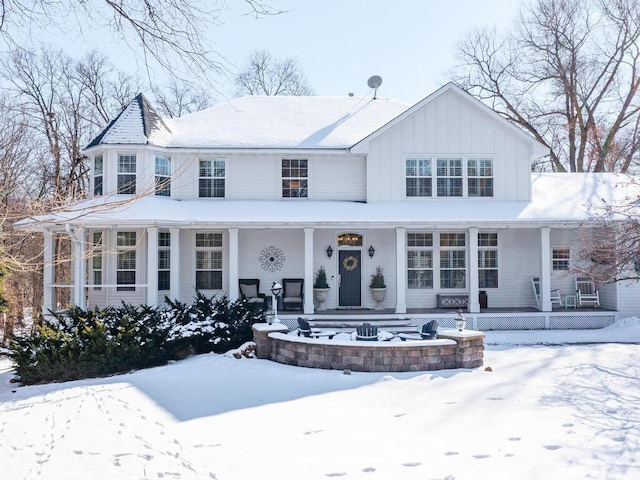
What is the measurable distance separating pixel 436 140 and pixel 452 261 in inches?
157

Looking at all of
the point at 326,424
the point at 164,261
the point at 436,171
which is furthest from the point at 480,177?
the point at 326,424

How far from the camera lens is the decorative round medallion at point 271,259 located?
16.5 metres

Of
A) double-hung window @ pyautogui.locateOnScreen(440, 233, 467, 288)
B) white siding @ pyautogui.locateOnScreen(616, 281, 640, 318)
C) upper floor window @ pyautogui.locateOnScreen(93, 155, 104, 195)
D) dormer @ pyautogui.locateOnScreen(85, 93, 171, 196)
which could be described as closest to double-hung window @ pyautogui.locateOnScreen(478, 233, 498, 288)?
double-hung window @ pyautogui.locateOnScreen(440, 233, 467, 288)

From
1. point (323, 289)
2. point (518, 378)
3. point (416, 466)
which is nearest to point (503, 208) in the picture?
point (323, 289)

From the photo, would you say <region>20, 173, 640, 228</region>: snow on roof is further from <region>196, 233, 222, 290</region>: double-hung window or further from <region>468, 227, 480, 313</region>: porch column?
<region>196, 233, 222, 290</region>: double-hung window

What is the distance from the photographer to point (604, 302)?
16.4 metres

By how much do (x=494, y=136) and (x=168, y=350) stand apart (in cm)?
1187

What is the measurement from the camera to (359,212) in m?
15.3

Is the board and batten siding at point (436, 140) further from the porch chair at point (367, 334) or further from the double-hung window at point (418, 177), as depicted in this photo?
the porch chair at point (367, 334)

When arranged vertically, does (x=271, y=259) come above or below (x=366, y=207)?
below

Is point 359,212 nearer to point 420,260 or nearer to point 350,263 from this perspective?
point 350,263

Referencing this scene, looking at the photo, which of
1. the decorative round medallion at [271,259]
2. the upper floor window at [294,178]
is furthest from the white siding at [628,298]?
the decorative round medallion at [271,259]

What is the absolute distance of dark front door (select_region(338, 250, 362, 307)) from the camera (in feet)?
54.0

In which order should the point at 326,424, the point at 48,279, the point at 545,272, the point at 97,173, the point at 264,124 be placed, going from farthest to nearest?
the point at 264,124, the point at 97,173, the point at 545,272, the point at 48,279, the point at 326,424
